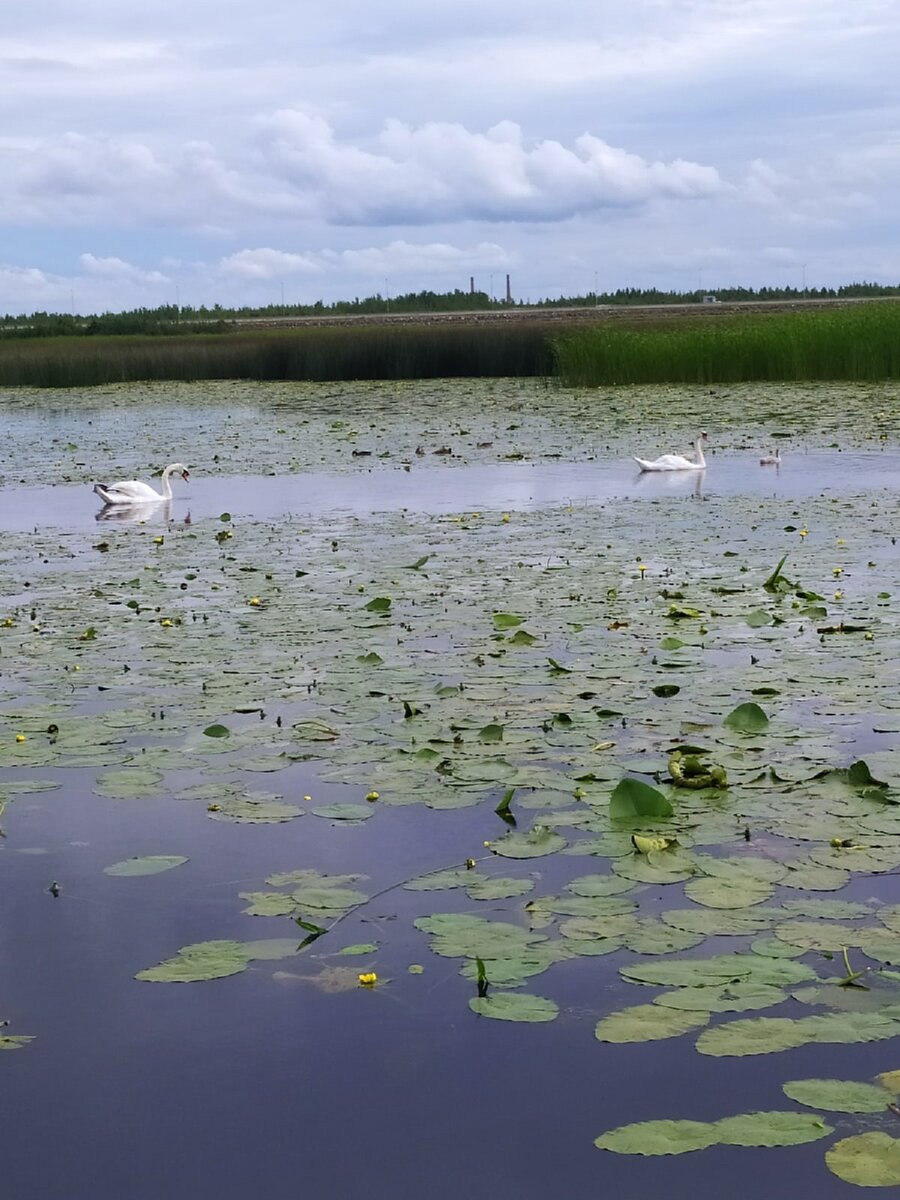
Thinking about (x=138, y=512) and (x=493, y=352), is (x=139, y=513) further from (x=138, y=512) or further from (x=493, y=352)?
(x=493, y=352)

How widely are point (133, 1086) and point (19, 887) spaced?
125 cm

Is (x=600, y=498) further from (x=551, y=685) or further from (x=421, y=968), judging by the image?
(x=421, y=968)

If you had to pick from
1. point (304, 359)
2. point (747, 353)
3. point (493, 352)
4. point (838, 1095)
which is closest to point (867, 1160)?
point (838, 1095)

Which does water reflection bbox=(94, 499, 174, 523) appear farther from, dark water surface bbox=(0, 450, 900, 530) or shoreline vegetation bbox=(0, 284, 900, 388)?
shoreline vegetation bbox=(0, 284, 900, 388)

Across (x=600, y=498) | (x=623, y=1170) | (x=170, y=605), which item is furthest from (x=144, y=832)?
(x=600, y=498)

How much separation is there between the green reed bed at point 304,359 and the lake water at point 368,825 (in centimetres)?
2016

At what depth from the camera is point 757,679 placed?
613 centimetres

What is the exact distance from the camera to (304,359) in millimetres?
33344

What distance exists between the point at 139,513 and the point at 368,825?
30.3ft

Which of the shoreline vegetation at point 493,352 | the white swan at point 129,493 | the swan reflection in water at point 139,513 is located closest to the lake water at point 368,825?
the swan reflection in water at point 139,513

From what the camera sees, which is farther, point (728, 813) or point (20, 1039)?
point (728, 813)

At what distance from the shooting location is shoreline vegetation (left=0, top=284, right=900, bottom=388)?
79.8ft

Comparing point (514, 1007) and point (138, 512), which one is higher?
point (138, 512)

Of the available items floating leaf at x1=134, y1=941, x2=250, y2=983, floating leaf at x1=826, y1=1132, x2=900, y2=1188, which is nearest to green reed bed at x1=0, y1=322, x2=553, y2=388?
floating leaf at x1=134, y1=941, x2=250, y2=983
